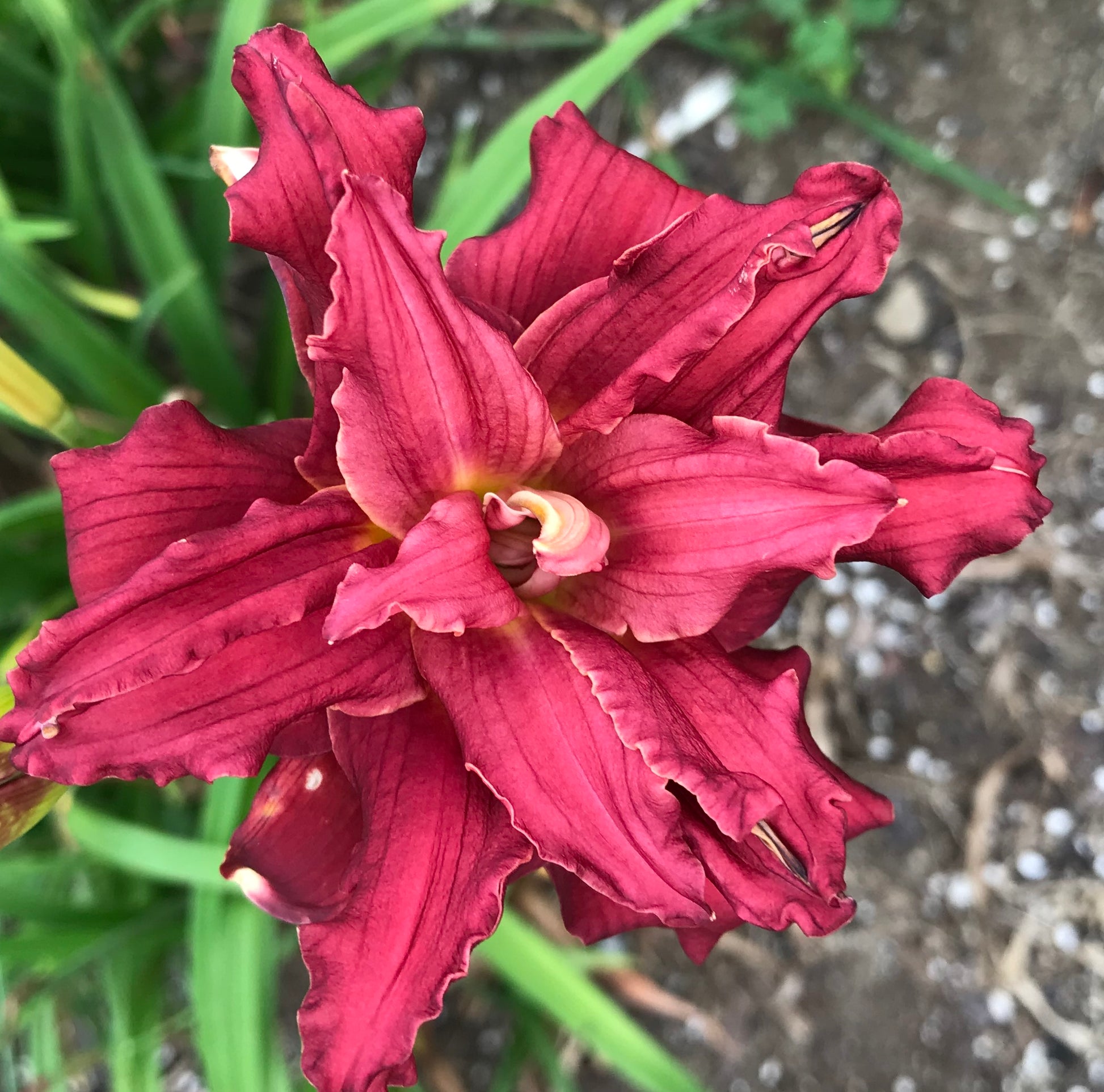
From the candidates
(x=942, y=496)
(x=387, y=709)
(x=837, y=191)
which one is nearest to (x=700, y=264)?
(x=837, y=191)

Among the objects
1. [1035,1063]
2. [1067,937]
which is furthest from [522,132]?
[1035,1063]

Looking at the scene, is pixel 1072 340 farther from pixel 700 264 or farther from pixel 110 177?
pixel 110 177

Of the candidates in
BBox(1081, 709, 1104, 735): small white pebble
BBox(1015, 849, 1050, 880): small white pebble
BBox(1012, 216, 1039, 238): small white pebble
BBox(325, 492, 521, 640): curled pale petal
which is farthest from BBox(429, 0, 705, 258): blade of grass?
BBox(1015, 849, 1050, 880): small white pebble

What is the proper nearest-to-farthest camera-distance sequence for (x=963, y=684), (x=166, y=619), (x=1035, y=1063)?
1. (x=166, y=619)
2. (x=1035, y=1063)
3. (x=963, y=684)

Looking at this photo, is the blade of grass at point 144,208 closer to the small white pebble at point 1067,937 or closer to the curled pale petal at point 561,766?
the curled pale petal at point 561,766

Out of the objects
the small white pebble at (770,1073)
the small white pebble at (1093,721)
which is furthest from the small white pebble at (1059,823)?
the small white pebble at (770,1073)

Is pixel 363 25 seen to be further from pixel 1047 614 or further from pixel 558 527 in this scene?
pixel 1047 614

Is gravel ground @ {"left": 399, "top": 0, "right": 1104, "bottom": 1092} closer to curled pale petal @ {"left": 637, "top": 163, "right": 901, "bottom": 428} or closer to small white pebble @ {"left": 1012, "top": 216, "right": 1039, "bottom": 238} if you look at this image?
small white pebble @ {"left": 1012, "top": 216, "right": 1039, "bottom": 238}
